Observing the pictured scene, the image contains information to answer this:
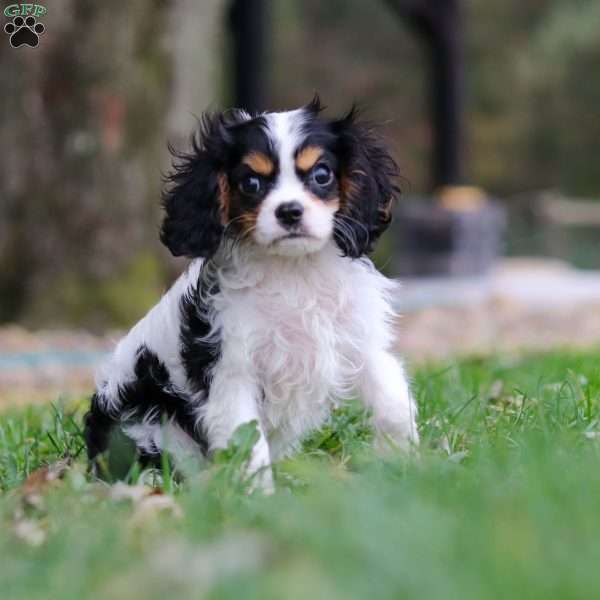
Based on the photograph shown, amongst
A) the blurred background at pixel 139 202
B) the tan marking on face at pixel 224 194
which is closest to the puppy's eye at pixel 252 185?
the tan marking on face at pixel 224 194

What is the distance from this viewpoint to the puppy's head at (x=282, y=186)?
13.0ft

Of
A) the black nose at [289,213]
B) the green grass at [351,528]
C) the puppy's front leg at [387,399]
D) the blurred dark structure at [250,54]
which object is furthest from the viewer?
the blurred dark structure at [250,54]

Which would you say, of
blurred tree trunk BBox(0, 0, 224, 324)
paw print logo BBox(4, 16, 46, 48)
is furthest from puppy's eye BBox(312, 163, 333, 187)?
blurred tree trunk BBox(0, 0, 224, 324)

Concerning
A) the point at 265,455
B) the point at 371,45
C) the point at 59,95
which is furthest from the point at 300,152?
the point at 371,45

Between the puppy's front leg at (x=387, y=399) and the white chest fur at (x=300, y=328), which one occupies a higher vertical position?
the white chest fur at (x=300, y=328)

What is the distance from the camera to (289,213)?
3902 mm

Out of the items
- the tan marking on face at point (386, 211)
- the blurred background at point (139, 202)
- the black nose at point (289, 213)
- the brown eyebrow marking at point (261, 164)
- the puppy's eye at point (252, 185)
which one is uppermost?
the brown eyebrow marking at point (261, 164)

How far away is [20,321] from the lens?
427 inches

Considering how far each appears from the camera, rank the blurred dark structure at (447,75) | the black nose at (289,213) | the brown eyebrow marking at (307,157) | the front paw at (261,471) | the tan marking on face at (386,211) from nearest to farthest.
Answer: the front paw at (261,471), the black nose at (289,213), the brown eyebrow marking at (307,157), the tan marking on face at (386,211), the blurred dark structure at (447,75)

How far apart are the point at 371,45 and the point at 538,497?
28.4m

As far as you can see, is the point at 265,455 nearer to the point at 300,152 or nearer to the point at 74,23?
the point at 300,152

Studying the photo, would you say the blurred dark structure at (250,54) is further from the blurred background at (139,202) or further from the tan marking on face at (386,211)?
→ the tan marking on face at (386,211)

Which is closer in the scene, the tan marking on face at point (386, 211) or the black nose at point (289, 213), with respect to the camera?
the black nose at point (289, 213)

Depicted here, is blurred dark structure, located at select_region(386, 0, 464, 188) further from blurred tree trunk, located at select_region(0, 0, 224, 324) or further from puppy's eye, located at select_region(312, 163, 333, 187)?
puppy's eye, located at select_region(312, 163, 333, 187)
